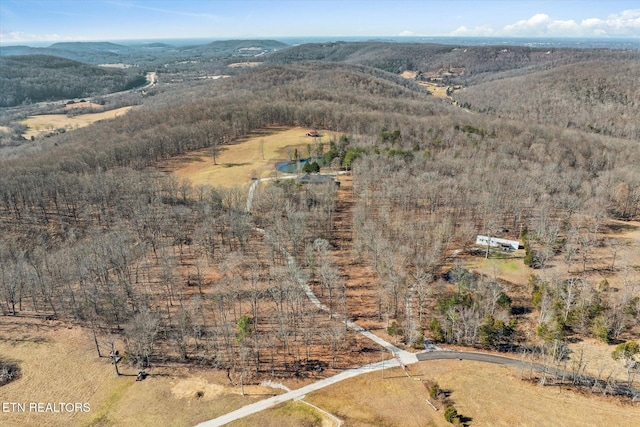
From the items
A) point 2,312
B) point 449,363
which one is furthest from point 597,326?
point 2,312

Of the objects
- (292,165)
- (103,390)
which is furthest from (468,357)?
(292,165)

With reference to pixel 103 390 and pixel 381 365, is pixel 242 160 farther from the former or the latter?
pixel 381 365

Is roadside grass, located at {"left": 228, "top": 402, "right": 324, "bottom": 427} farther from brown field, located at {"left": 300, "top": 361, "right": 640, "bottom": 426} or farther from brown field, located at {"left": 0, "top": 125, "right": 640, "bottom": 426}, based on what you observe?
brown field, located at {"left": 300, "top": 361, "right": 640, "bottom": 426}

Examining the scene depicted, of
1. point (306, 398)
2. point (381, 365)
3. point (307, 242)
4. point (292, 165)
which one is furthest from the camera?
point (292, 165)

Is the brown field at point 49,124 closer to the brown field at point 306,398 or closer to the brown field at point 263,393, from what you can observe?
the brown field at point 263,393

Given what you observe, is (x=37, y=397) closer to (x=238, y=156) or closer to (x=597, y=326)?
(x=597, y=326)

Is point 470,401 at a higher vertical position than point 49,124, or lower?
lower
